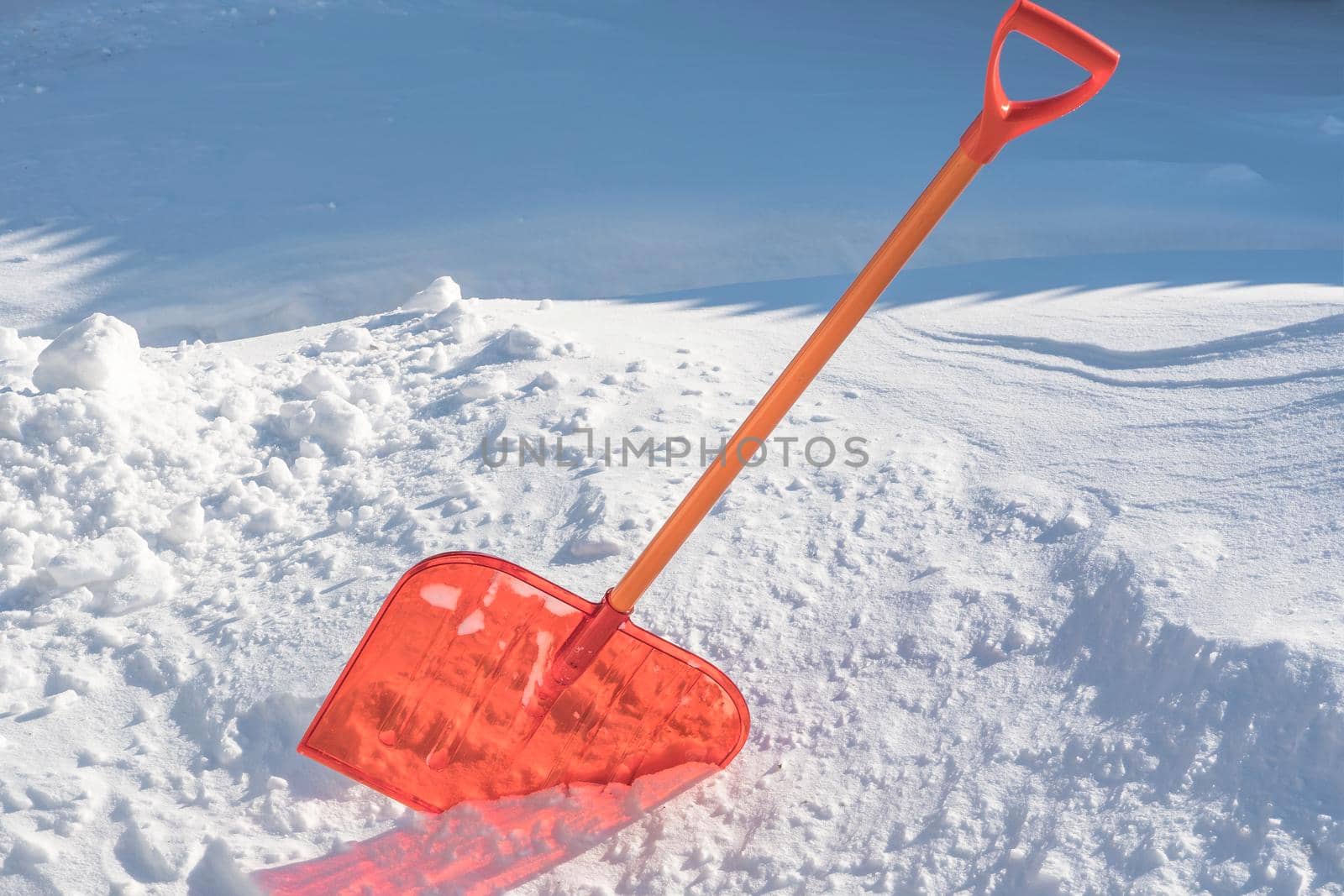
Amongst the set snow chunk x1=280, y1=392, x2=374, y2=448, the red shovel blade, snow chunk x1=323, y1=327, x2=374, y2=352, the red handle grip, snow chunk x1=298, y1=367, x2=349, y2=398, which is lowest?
the red shovel blade

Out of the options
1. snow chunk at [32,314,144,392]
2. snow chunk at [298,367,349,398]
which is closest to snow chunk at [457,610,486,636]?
snow chunk at [298,367,349,398]

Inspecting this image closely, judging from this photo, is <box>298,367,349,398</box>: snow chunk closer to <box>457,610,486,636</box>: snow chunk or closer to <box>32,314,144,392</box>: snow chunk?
<box>32,314,144,392</box>: snow chunk

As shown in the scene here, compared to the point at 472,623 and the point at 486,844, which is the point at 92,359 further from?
the point at 486,844

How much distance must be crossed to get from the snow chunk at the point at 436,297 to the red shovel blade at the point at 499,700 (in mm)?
1215

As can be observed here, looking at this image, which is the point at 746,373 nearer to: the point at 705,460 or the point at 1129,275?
the point at 705,460

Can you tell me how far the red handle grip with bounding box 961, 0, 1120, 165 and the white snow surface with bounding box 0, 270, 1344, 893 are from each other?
0.63m

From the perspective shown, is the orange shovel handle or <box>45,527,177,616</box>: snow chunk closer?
the orange shovel handle

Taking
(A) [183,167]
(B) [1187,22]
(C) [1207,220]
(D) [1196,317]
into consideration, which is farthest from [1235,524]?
(B) [1187,22]

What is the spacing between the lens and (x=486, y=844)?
4.16ft

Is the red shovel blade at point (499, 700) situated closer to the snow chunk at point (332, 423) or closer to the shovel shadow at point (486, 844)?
the shovel shadow at point (486, 844)

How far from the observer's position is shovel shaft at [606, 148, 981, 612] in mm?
1098

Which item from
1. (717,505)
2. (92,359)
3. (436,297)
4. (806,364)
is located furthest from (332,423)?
(806,364)

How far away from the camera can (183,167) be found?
11.6 ft

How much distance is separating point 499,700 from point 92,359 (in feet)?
3.58
